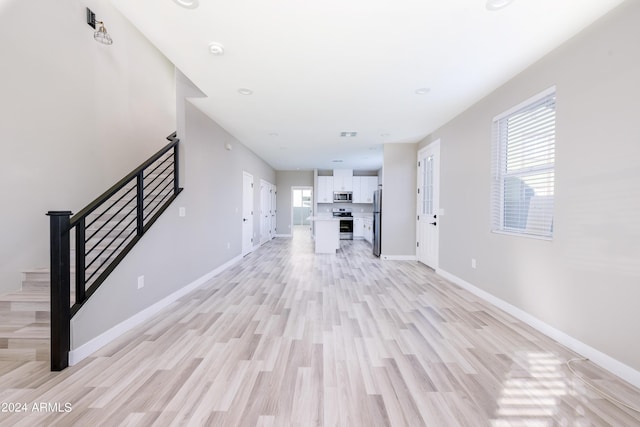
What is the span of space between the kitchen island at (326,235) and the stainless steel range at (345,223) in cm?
282

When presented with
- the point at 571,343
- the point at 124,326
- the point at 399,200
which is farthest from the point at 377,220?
the point at 124,326

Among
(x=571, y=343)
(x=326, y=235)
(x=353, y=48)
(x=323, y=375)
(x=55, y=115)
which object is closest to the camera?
(x=323, y=375)

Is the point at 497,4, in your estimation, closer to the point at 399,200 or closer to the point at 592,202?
the point at 592,202

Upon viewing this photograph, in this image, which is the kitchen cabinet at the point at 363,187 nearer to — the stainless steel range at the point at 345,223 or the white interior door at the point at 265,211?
A: the stainless steel range at the point at 345,223

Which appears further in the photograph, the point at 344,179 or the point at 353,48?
the point at 344,179

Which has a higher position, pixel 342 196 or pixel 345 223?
pixel 342 196

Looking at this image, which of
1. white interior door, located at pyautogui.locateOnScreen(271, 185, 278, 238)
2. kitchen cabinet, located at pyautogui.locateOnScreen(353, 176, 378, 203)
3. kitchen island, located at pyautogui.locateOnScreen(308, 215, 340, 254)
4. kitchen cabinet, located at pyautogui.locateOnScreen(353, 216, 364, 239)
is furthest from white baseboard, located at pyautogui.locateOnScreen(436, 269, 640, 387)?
white interior door, located at pyautogui.locateOnScreen(271, 185, 278, 238)

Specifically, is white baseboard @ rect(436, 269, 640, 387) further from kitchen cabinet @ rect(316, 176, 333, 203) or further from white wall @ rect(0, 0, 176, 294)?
kitchen cabinet @ rect(316, 176, 333, 203)

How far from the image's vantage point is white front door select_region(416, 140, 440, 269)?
5.01 meters

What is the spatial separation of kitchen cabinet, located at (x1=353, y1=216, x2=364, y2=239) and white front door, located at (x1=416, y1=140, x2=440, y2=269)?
13.5 feet

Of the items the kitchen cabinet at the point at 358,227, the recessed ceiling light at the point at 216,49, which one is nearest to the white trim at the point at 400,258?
the kitchen cabinet at the point at 358,227

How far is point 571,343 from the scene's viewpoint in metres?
2.24

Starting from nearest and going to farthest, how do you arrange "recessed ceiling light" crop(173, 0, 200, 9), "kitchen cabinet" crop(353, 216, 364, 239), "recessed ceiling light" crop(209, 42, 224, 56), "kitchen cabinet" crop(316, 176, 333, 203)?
1. "recessed ceiling light" crop(173, 0, 200, 9)
2. "recessed ceiling light" crop(209, 42, 224, 56)
3. "kitchen cabinet" crop(353, 216, 364, 239)
4. "kitchen cabinet" crop(316, 176, 333, 203)

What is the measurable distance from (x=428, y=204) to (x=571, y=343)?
3510 mm
